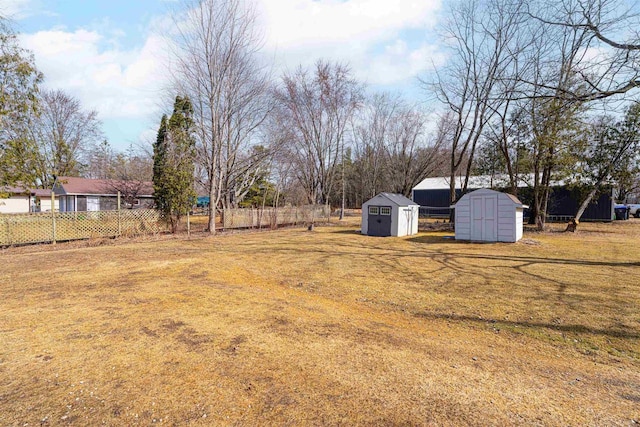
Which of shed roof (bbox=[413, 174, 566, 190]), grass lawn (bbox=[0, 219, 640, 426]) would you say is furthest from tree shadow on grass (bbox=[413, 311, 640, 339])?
shed roof (bbox=[413, 174, 566, 190])

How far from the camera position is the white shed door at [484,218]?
41.1ft

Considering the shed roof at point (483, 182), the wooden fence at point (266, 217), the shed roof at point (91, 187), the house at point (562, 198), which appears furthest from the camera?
the shed roof at point (91, 187)

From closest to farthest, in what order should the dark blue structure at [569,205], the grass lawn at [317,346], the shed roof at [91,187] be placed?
the grass lawn at [317,346], the dark blue structure at [569,205], the shed roof at [91,187]

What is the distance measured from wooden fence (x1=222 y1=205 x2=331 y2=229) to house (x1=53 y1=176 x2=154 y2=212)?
41.1 feet

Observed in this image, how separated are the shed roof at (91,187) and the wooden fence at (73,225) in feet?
51.6

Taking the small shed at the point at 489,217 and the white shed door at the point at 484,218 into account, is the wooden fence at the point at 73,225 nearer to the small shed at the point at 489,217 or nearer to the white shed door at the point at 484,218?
the small shed at the point at 489,217

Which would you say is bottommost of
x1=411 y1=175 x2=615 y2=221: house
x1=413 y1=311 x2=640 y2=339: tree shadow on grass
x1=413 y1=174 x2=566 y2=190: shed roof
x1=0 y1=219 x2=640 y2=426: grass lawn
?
x1=413 y1=311 x2=640 y2=339: tree shadow on grass

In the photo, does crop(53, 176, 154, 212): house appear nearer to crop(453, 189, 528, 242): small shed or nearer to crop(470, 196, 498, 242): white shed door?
crop(453, 189, 528, 242): small shed

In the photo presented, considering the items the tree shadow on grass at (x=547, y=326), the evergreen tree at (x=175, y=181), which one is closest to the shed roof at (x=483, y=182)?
the tree shadow on grass at (x=547, y=326)

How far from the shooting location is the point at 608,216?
2116cm

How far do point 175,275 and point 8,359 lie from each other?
11.9 ft

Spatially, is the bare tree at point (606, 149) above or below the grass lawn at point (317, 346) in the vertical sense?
above

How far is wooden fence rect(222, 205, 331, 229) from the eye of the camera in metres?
16.6

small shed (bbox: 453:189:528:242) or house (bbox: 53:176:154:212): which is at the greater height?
house (bbox: 53:176:154:212)
